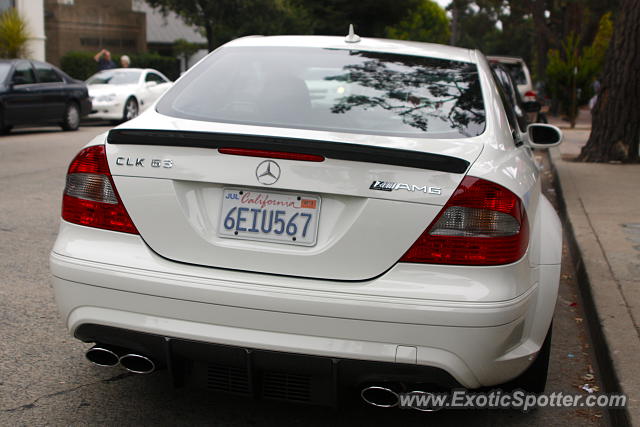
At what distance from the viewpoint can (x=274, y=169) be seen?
10.7ft

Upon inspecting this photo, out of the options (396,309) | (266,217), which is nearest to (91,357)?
(266,217)

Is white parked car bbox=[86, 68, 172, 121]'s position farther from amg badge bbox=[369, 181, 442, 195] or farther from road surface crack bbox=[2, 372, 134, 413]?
amg badge bbox=[369, 181, 442, 195]

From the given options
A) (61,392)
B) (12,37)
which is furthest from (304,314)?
(12,37)

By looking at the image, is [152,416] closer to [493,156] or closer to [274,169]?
[274,169]

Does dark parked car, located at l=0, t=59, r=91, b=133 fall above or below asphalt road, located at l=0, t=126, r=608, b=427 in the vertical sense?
below

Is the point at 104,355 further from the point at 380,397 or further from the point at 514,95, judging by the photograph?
the point at 514,95

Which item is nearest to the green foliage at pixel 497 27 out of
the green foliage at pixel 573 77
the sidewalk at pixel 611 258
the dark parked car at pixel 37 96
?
the green foliage at pixel 573 77

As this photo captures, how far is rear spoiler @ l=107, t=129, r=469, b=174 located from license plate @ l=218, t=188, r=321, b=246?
0.17m

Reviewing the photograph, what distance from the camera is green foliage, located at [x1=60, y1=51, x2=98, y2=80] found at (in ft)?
114

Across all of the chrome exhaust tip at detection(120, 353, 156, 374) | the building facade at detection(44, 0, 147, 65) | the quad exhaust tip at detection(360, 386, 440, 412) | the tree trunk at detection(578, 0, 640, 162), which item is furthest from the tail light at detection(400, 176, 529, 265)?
the building facade at detection(44, 0, 147, 65)

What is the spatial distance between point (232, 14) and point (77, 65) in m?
8.99

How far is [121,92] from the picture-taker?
21.9 m

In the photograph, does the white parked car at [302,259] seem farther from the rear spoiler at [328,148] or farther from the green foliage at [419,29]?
the green foliage at [419,29]

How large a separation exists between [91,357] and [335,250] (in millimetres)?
1134
